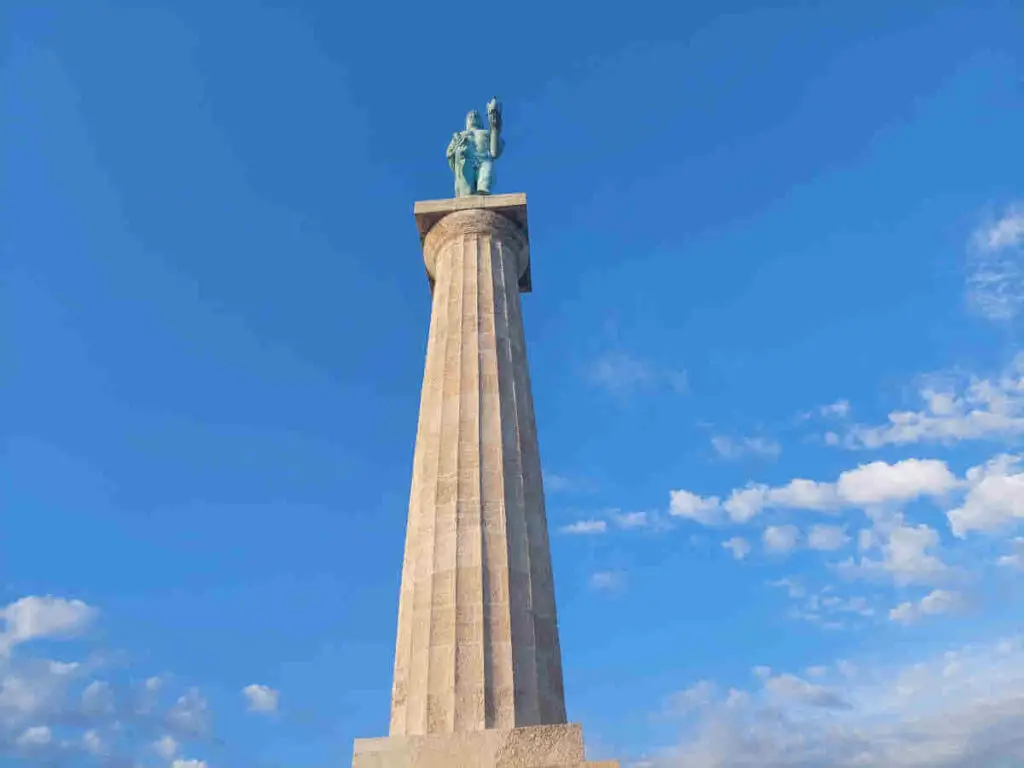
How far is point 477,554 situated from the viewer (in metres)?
16.7

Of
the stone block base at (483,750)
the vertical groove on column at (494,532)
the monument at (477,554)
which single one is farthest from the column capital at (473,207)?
the stone block base at (483,750)

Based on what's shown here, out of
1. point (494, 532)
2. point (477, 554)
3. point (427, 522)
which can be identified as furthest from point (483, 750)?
point (427, 522)

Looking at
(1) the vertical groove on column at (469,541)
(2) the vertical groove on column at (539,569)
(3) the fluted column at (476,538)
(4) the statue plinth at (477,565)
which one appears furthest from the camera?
(2) the vertical groove on column at (539,569)

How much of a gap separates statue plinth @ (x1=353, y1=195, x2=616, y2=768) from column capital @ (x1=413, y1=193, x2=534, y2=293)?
1287 millimetres

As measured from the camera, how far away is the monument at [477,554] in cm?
1381

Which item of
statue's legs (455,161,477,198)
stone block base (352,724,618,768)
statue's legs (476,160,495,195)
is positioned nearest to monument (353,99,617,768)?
stone block base (352,724,618,768)

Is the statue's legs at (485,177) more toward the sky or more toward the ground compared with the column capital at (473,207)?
more toward the sky

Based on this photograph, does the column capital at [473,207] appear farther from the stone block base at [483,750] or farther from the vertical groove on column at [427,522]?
the stone block base at [483,750]

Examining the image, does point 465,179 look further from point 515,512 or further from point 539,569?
point 539,569

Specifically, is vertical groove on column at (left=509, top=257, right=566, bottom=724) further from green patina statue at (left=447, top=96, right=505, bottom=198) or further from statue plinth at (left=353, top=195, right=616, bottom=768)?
green patina statue at (left=447, top=96, right=505, bottom=198)

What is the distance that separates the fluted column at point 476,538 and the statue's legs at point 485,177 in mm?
3338

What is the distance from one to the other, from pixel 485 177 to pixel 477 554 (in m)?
13.0

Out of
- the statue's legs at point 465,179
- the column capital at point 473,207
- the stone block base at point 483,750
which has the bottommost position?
the stone block base at point 483,750

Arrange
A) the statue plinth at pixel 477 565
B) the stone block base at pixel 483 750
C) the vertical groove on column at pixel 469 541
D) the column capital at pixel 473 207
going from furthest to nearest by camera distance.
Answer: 1. the column capital at pixel 473 207
2. the vertical groove on column at pixel 469 541
3. the statue plinth at pixel 477 565
4. the stone block base at pixel 483 750
